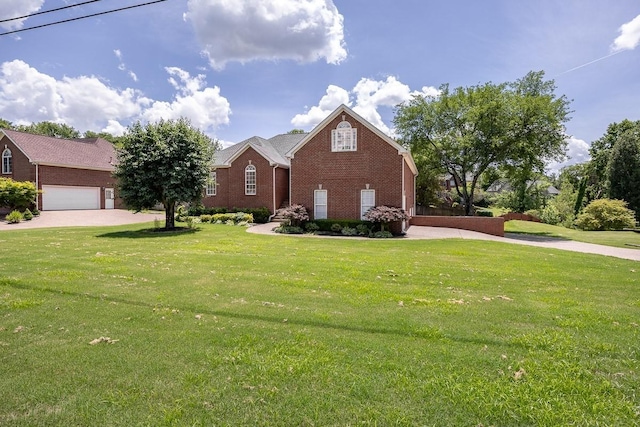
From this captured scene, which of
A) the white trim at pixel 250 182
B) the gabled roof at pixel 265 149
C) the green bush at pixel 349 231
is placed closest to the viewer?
the green bush at pixel 349 231

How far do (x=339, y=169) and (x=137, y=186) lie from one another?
37.6 feet

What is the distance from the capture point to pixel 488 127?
25109mm

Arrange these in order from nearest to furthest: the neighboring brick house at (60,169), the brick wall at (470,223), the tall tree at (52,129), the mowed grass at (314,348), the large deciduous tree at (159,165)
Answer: the mowed grass at (314,348) < the large deciduous tree at (159,165) < the brick wall at (470,223) < the neighboring brick house at (60,169) < the tall tree at (52,129)

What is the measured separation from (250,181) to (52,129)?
54.1 metres

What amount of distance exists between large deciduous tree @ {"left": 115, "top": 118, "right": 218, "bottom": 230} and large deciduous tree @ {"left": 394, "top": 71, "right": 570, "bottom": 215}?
17598 mm

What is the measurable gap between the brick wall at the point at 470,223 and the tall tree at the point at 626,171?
21104mm

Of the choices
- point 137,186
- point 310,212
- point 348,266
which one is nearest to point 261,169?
point 310,212

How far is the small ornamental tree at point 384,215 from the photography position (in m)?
18.5

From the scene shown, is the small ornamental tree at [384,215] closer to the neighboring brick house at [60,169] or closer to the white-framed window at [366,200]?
the white-framed window at [366,200]

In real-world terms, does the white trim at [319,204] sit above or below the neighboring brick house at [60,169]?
below

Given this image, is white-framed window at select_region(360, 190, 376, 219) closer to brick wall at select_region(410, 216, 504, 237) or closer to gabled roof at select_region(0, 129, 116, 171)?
brick wall at select_region(410, 216, 504, 237)

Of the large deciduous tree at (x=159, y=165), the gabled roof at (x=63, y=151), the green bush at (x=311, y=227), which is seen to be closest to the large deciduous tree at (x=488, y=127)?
the green bush at (x=311, y=227)

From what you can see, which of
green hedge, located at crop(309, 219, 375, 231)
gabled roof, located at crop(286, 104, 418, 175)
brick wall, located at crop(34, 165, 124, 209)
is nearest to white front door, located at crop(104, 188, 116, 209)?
brick wall, located at crop(34, 165, 124, 209)

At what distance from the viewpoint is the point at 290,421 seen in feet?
9.41
